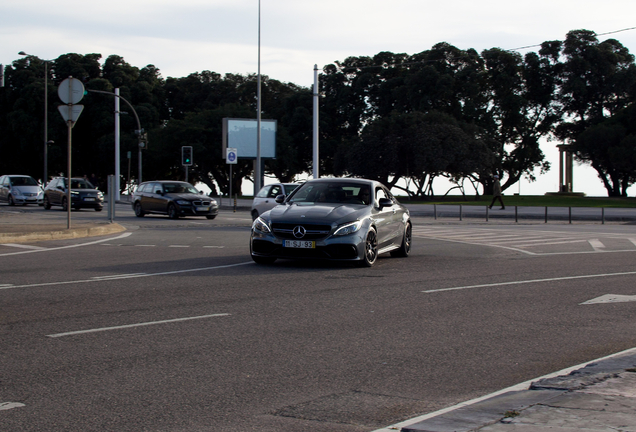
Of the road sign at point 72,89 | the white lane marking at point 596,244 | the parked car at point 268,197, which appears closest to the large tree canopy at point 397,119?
the parked car at point 268,197

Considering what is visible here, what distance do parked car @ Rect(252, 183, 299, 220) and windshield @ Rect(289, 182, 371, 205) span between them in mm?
11160

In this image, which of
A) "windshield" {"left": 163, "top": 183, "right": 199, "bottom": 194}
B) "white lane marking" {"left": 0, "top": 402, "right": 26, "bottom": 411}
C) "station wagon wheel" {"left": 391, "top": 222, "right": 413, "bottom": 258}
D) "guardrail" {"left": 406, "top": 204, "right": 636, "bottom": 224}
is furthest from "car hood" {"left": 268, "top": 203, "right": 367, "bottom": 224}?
"guardrail" {"left": 406, "top": 204, "right": 636, "bottom": 224}

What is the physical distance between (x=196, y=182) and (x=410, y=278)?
65.8m

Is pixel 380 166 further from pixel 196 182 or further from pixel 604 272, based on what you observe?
pixel 604 272

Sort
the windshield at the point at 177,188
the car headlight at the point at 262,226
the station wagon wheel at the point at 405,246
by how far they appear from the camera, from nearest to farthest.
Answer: the car headlight at the point at 262,226, the station wagon wheel at the point at 405,246, the windshield at the point at 177,188

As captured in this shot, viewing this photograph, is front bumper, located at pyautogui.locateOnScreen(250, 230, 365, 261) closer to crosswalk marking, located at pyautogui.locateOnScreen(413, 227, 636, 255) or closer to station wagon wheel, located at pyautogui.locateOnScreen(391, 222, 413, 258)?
station wagon wheel, located at pyautogui.locateOnScreen(391, 222, 413, 258)

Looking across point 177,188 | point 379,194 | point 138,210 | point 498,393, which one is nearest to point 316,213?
point 379,194

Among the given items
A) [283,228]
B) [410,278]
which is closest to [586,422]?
[410,278]

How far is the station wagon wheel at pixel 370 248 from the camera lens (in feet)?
42.4

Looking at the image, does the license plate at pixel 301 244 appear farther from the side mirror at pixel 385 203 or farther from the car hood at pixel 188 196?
the car hood at pixel 188 196

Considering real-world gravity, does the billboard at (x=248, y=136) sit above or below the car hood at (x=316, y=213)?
above

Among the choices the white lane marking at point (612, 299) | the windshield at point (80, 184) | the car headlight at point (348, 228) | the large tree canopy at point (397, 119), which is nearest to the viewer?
the white lane marking at point (612, 299)

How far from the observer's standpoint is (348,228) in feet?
41.6

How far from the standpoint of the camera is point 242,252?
15844mm
